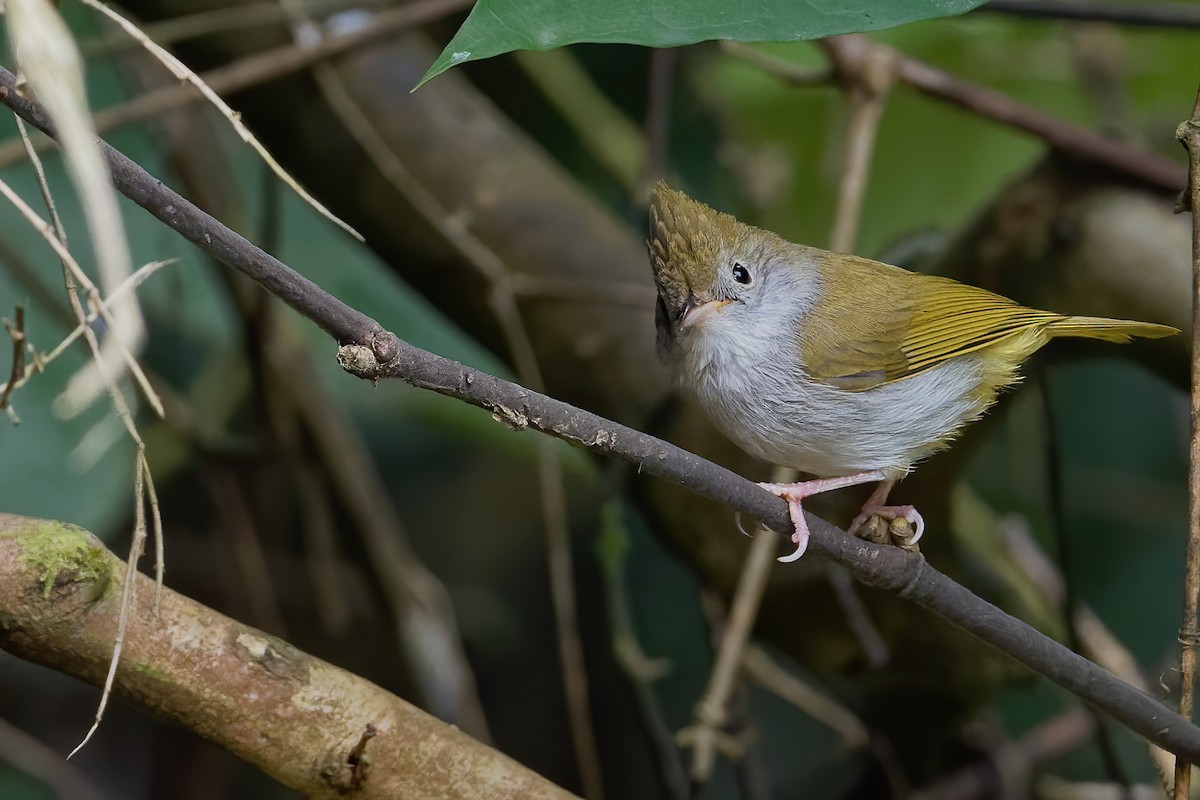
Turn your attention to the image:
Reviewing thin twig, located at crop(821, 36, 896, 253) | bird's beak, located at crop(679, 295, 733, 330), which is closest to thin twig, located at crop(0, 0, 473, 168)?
thin twig, located at crop(821, 36, 896, 253)

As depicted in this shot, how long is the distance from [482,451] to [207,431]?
0.98 m

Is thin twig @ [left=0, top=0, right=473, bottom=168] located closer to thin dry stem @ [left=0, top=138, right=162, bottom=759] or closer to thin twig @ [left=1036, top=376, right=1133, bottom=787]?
thin dry stem @ [left=0, top=138, right=162, bottom=759]

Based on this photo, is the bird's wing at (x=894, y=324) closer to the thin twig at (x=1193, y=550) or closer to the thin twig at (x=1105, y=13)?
the thin twig at (x=1193, y=550)

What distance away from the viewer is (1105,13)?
287 centimetres

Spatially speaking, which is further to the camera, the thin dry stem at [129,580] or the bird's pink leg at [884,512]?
the bird's pink leg at [884,512]

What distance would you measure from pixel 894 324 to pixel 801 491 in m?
0.51

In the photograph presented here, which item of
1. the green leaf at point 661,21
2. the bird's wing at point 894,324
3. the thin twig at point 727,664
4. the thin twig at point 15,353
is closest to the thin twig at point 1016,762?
the thin twig at point 727,664

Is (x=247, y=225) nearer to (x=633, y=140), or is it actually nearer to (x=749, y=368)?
(x=633, y=140)

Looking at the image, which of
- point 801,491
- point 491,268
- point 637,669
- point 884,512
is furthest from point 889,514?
point 491,268

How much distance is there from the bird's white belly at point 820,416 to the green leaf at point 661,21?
0.91m

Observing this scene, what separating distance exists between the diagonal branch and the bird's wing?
76 cm

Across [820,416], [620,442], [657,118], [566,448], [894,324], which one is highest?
[657,118]

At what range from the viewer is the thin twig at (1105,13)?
2771 millimetres

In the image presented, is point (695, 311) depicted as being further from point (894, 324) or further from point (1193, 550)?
point (1193, 550)
